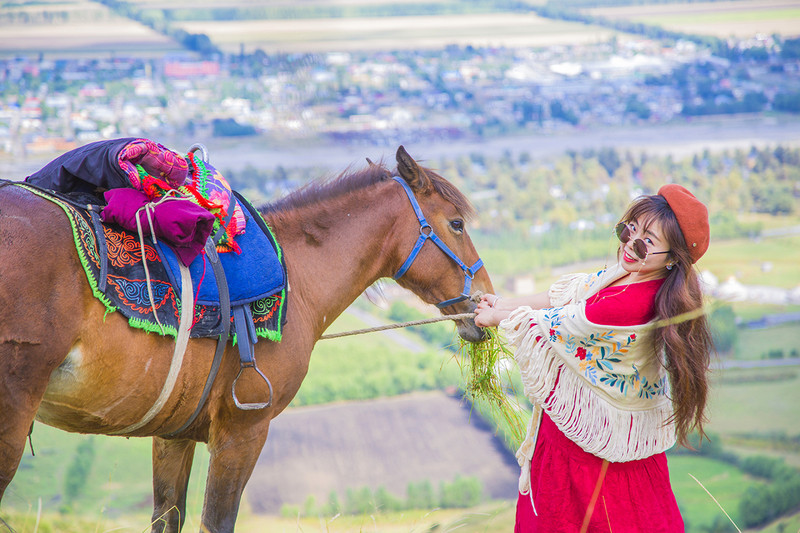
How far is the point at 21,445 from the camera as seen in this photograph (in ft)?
5.77

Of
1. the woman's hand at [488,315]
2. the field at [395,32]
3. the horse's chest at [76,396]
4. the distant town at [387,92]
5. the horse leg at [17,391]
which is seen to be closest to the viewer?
the horse leg at [17,391]

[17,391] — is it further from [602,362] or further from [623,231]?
[623,231]

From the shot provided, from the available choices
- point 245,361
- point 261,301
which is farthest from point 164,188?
point 245,361

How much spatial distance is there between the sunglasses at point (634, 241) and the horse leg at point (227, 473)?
152 cm

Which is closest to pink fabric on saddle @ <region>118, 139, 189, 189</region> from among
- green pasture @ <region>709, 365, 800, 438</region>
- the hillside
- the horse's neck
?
the horse's neck

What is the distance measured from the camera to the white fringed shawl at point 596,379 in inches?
80.4

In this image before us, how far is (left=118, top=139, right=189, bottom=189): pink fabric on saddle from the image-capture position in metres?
2.03

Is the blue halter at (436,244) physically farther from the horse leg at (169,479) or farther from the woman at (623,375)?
the horse leg at (169,479)

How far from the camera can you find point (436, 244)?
2699 millimetres

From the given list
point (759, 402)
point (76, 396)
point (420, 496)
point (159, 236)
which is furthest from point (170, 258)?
point (759, 402)

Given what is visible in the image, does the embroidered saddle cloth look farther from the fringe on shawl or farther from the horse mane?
the fringe on shawl

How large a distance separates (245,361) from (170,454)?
717mm

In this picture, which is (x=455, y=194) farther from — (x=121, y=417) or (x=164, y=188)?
(x=121, y=417)

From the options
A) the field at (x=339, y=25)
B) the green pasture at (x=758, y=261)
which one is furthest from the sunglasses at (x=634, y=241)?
the field at (x=339, y=25)
